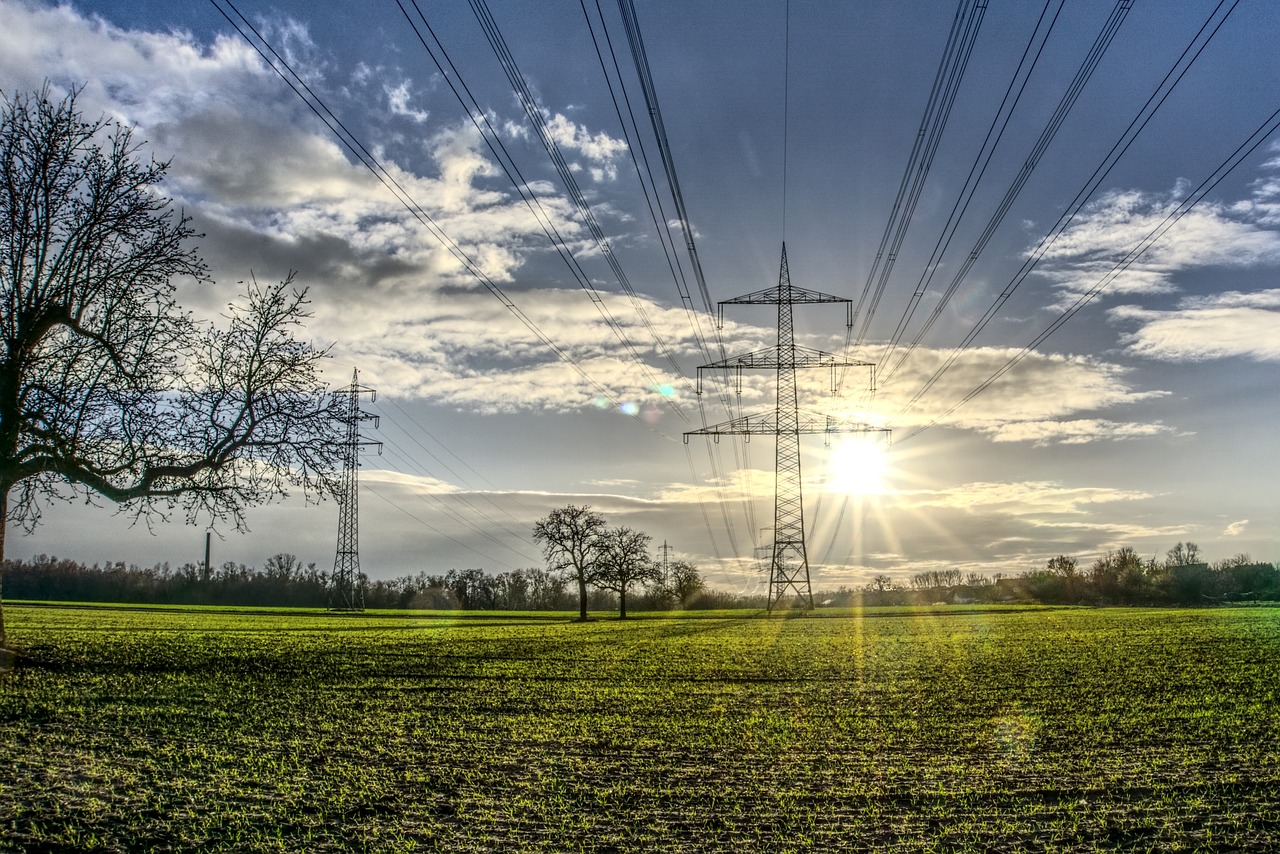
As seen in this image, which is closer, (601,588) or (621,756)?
(621,756)

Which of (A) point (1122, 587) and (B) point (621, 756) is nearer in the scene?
(B) point (621, 756)

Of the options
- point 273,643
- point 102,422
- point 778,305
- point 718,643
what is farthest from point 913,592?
point 102,422

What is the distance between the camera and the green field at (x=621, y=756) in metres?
9.55

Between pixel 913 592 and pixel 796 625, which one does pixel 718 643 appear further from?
pixel 913 592

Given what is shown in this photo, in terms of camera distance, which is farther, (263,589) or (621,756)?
(263,589)

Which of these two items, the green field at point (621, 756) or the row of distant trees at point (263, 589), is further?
the row of distant trees at point (263, 589)

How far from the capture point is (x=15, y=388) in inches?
784

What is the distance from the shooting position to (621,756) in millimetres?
13328

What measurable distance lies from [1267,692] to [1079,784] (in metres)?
11.4

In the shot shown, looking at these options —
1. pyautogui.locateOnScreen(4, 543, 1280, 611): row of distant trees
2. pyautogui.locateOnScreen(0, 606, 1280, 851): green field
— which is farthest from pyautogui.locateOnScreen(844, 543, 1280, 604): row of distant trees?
pyautogui.locateOnScreen(0, 606, 1280, 851): green field

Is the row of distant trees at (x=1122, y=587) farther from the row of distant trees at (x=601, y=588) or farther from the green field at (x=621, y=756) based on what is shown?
the green field at (x=621, y=756)

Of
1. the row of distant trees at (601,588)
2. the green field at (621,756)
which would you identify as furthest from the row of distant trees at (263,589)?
the green field at (621,756)

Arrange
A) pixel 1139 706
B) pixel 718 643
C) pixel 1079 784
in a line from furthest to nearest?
pixel 718 643 → pixel 1139 706 → pixel 1079 784

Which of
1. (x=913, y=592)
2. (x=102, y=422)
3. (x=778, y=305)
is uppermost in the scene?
(x=778, y=305)
